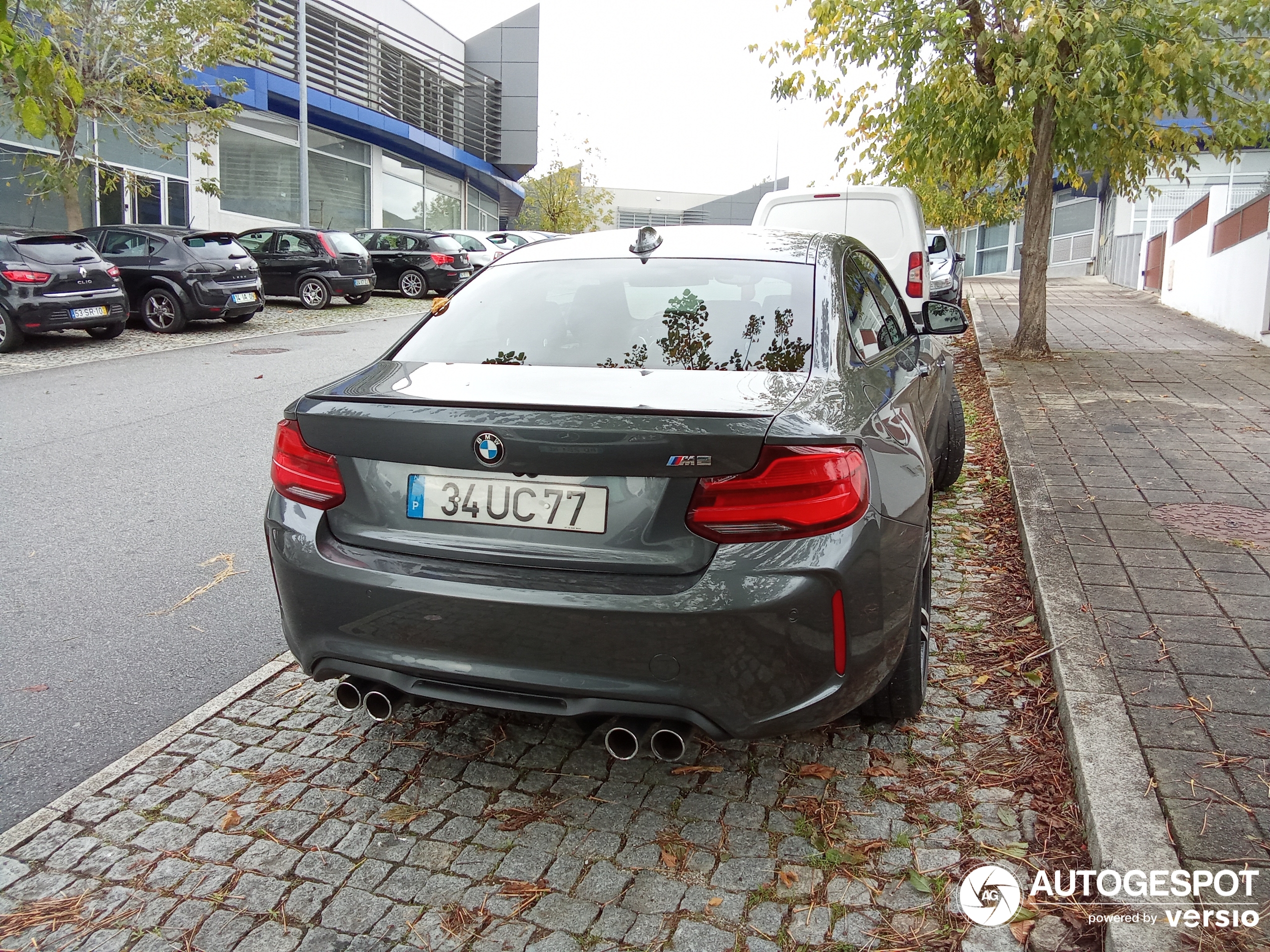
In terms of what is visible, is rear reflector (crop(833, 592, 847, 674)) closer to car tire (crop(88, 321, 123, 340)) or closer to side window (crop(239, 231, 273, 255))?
car tire (crop(88, 321, 123, 340))

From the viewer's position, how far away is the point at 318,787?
3127mm

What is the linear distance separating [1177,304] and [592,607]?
65.4 feet

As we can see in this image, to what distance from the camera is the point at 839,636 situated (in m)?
2.67

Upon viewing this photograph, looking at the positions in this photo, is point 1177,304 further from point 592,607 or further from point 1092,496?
point 592,607

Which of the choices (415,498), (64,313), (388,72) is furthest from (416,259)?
(415,498)

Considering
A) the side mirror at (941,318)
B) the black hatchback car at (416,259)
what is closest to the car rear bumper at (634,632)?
the side mirror at (941,318)

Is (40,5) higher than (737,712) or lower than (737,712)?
higher

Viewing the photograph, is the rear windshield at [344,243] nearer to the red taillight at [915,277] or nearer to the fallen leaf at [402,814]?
the red taillight at [915,277]

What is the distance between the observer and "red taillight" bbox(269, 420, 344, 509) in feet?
9.55

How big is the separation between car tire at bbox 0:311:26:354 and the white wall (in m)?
15.7

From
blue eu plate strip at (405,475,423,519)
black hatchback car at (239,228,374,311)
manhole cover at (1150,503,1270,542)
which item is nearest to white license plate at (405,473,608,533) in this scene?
blue eu plate strip at (405,475,423,519)

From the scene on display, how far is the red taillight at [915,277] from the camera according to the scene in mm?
10609

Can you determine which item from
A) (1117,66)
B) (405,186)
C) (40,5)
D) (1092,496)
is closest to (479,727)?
(1092,496)

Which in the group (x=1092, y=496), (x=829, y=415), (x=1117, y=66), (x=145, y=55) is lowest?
(x=1092, y=496)
